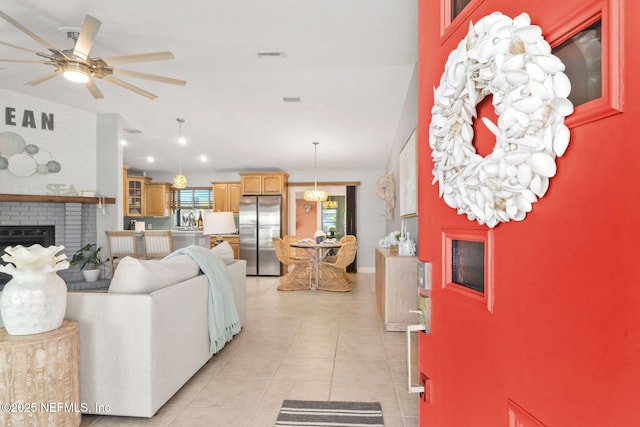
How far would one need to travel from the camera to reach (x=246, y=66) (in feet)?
10.8

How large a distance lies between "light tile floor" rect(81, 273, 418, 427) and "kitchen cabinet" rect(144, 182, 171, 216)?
5.58m

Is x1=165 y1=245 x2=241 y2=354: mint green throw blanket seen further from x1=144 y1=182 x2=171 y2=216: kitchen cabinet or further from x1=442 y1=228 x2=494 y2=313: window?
x1=144 y1=182 x2=171 y2=216: kitchen cabinet

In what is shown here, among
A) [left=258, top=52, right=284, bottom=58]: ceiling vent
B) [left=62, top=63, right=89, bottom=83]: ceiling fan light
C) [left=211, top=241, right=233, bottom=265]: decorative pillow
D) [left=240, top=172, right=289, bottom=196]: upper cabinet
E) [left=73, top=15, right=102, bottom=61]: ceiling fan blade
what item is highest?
[left=258, top=52, right=284, bottom=58]: ceiling vent

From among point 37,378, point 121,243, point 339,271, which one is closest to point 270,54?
point 37,378

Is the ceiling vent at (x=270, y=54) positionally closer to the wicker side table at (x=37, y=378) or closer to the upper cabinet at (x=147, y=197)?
the wicker side table at (x=37, y=378)

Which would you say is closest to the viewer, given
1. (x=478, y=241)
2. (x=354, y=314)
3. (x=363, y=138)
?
(x=478, y=241)

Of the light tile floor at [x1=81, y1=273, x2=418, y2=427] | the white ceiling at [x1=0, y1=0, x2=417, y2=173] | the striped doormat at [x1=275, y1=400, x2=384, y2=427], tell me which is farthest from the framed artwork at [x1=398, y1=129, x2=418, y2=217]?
the striped doormat at [x1=275, y1=400, x2=384, y2=427]

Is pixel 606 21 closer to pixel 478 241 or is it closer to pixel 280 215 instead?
pixel 478 241

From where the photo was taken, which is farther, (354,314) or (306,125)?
(306,125)

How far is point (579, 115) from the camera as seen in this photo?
52cm

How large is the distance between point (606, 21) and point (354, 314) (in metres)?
4.26

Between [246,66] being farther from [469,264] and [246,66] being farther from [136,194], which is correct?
[136,194]

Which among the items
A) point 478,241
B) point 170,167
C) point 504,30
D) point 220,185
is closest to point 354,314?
point 478,241

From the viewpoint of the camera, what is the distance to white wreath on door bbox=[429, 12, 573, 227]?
1.82 feet
